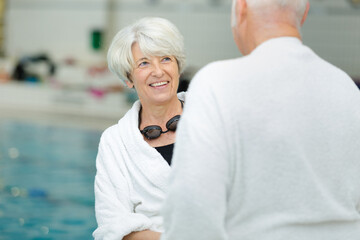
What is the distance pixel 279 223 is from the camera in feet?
4.18

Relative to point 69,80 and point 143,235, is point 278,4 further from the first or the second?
point 69,80

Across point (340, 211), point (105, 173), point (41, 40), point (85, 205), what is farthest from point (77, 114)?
point (340, 211)

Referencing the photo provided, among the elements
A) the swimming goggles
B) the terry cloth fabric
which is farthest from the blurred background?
the terry cloth fabric

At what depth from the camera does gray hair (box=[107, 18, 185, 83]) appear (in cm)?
189

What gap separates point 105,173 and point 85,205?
371 centimetres

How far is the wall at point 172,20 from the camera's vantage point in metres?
10.7

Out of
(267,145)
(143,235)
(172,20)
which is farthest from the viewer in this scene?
(172,20)

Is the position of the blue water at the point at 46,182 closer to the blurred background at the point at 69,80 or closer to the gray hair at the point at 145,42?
the blurred background at the point at 69,80

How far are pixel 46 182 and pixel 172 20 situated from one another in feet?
22.4

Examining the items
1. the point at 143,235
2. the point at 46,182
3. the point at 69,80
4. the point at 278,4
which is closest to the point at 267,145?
the point at 278,4

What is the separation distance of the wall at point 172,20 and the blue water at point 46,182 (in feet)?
13.1

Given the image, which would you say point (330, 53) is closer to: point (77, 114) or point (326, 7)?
point (326, 7)

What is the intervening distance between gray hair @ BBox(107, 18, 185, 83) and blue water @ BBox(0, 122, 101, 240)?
292 centimetres

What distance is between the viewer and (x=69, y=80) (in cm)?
1284
